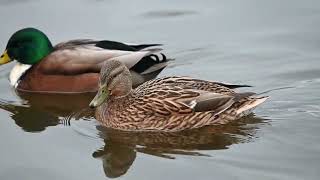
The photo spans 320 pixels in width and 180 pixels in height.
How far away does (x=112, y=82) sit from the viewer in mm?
7531

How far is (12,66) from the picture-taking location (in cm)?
991

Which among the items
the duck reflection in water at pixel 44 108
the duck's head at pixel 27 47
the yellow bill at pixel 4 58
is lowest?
the duck reflection in water at pixel 44 108

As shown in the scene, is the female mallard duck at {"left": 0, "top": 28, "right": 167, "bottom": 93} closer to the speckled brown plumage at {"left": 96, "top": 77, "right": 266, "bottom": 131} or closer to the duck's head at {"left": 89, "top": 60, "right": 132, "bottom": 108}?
the duck's head at {"left": 89, "top": 60, "right": 132, "bottom": 108}

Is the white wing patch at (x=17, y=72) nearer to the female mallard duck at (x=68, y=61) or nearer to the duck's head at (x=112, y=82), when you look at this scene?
the female mallard duck at (x=68, y=61)

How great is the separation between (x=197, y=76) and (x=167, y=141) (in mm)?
1853

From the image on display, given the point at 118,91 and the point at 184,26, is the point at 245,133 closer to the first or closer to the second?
the point at 118,91

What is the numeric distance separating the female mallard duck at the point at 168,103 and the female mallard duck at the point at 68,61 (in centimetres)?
129

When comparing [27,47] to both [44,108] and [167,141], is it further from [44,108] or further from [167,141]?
[167,141]

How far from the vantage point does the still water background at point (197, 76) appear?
21.4ft

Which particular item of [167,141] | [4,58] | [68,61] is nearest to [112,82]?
[167,141]

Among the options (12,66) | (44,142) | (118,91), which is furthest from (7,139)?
(12,66)

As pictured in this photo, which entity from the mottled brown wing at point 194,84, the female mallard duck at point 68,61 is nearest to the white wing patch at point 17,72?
the female mallard duck at point 68,61

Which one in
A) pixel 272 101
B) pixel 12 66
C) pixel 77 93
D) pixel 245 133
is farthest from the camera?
pixel 12 66

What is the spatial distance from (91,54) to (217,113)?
7.11 ft
